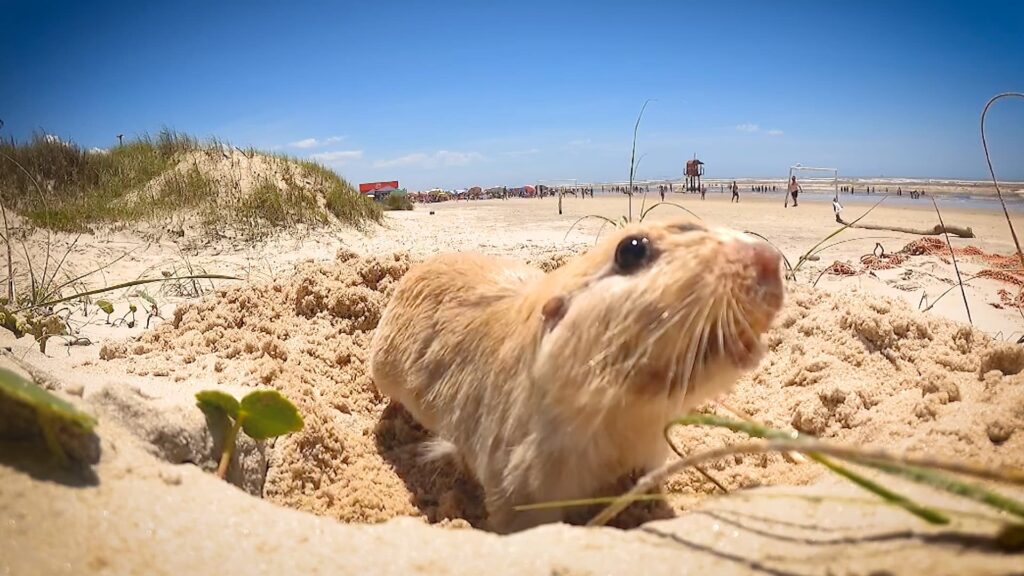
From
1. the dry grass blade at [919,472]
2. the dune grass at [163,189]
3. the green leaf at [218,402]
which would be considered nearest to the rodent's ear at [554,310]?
the dry grass blade at [919,472]

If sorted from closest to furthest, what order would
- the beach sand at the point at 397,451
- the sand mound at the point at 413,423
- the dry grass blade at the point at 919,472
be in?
the dry grass blade at the point at 919,472 < the beach sand at the point at 397,451 < the sand mound at the point at 413,423

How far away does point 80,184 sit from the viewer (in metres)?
9.80

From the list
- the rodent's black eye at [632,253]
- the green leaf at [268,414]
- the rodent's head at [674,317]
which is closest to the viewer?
the rodent's head at [674,317]

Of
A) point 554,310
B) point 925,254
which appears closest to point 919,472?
point 554,310

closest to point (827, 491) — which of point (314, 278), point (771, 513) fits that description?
point (771, 513)

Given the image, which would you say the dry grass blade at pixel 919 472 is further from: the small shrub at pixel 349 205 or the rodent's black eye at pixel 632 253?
the small shrub at pixel 349 205

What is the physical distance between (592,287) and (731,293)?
464mm

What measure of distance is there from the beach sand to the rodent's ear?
0.74m

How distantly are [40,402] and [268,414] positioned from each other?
95 cm

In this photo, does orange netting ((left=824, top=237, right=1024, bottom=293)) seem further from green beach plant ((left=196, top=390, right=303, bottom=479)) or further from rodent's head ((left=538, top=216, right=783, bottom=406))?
green beach plant ((left=196, top=390, right=303, bottom=479))

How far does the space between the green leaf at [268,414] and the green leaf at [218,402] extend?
0.23 feet

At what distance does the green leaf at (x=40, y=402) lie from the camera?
108cm

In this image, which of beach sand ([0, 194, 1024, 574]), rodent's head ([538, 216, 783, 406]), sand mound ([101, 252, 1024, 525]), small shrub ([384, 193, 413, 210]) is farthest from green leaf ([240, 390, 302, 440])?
small shrub ([384, 193, 413, 210])

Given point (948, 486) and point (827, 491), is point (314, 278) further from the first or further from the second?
point (948, 486)
